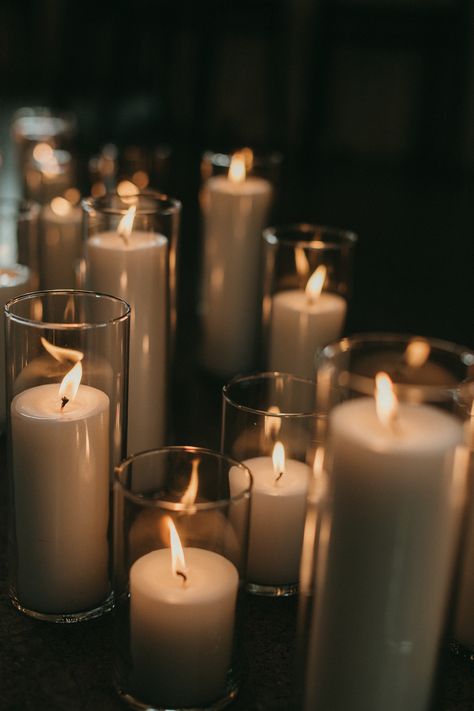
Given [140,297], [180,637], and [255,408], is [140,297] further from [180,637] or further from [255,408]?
[180,637]

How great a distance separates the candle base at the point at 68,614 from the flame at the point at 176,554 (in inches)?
4.6

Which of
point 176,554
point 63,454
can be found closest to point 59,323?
point 63,454

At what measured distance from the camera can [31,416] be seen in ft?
2.16

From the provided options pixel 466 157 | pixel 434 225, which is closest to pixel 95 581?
pixel 434 225

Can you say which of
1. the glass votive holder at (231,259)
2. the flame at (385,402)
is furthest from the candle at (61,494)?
the glass votive holder at (231,259)

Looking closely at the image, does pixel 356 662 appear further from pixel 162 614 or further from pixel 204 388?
pixel 204 388

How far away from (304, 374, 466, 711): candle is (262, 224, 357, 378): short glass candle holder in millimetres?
449

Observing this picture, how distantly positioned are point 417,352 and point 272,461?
201 mm

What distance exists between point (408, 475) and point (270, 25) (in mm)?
2548

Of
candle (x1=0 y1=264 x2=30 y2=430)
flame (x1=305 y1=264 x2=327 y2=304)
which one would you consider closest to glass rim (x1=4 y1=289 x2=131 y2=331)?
candle (x1=0 y1=264 x2=30 y2=430)

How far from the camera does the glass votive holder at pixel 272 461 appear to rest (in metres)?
0.74

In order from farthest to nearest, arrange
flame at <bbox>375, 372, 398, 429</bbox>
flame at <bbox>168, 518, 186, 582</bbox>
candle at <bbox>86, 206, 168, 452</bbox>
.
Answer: candle at <bbox>86, 206, 168, 452</bbox> < flame at <bbox>168, 518, 186, 582</bbox> < flame at <bbox>375, 372, 398, 429</bbox>

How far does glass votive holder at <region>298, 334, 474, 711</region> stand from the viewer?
50 cm

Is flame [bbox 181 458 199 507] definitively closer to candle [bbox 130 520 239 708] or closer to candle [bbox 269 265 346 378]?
candle [bbox 130 520 239 708]
